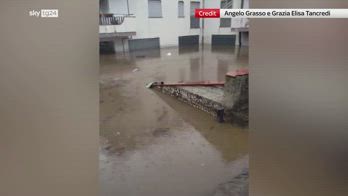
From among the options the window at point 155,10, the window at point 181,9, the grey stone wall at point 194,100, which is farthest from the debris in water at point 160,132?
the window at point 181,9

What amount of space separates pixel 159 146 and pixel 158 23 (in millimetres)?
6518

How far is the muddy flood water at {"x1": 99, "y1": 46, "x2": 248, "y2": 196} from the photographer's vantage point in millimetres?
1793

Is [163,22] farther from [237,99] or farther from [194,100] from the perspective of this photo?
[237,99]

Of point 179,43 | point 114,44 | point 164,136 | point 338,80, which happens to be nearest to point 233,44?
point 179,43

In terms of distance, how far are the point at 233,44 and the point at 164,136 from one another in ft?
23.4

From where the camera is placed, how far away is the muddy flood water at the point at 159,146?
1.79m

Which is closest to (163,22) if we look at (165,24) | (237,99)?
(165,24)

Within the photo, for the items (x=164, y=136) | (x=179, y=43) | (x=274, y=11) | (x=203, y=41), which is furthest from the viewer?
(x=203, y=41)

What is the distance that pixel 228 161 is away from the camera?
2.15 metres

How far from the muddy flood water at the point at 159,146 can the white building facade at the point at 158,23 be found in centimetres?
360

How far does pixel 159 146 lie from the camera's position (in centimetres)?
240

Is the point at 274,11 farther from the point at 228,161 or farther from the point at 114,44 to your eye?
the point at 114,44

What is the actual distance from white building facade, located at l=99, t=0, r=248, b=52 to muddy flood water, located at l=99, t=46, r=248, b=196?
3.60 metres

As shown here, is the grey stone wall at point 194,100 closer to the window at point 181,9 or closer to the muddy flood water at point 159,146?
the muddy flood water at point 159,146
